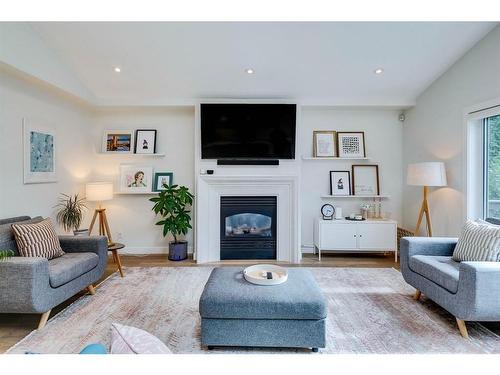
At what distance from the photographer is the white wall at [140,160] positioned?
15.5 feet

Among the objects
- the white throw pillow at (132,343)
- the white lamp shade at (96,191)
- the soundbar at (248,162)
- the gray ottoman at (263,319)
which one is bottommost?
the gray ottoman at (263,319)

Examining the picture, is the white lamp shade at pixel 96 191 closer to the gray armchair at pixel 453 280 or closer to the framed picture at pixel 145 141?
the framed picture at pixel 145 141

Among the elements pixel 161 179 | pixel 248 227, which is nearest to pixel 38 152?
pixel 161 179

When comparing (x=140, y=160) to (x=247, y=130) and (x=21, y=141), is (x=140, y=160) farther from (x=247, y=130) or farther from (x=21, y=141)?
(x=247, y=130)

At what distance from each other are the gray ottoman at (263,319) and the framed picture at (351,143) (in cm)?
319

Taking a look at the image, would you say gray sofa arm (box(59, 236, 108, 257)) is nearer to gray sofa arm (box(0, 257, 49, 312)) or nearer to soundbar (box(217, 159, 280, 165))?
gray sofa arm (box(0, 257, 49, 312))

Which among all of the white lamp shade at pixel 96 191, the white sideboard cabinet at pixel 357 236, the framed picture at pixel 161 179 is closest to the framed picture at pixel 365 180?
the white sideboard cabinet at pixel 357 236

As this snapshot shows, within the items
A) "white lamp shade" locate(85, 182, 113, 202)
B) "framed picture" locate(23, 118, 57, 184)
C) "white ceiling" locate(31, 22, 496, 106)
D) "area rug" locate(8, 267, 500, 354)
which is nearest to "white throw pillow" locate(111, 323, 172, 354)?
"area rug" locate(8, 267, 500, 354)

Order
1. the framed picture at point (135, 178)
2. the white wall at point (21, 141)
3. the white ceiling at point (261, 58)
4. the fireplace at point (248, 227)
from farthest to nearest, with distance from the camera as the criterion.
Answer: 1. the framed picture at point (135, 178)
2. the fireplace at point (248, 227)
3. the white ceiling at point (261, 58)
4. the white wall at point (21, 141)

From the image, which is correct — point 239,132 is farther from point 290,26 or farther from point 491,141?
point 491,141

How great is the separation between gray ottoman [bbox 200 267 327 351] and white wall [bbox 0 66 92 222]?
2.60 m

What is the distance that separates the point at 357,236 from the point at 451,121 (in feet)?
6.46

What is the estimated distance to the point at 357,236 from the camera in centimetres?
439

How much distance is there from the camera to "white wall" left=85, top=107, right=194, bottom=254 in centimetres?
473
